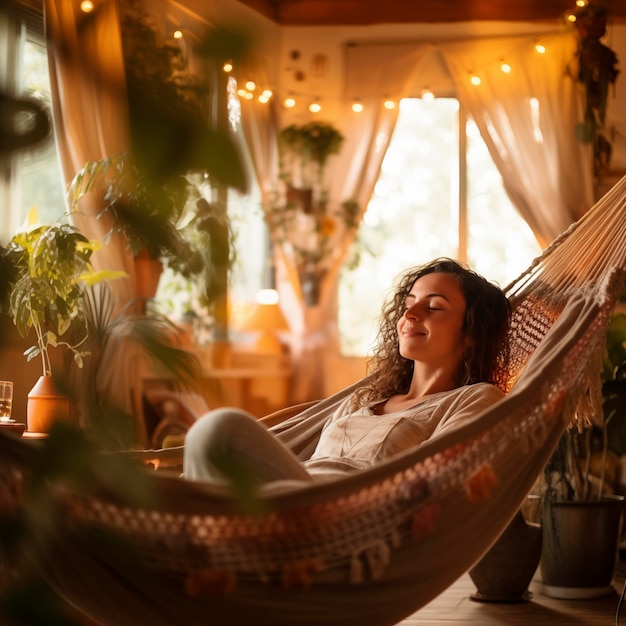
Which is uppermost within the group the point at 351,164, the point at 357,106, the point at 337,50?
the point at 337,50

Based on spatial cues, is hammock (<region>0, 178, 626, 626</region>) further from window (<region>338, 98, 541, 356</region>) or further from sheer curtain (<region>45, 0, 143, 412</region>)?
window (<region>338, 98, 541, 356</region>)

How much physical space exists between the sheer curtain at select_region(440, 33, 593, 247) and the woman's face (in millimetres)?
2560

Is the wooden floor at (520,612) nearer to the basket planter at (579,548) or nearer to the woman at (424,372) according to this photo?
the basket planter at (579,548)

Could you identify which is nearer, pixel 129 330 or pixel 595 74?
pixel 129 330

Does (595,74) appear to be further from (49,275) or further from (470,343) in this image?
(49,275)

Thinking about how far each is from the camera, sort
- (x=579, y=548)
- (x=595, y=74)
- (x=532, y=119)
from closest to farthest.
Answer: (x=579, y=548), (x=595, y=74), (x=532, y=119)

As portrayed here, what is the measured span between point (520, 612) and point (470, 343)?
796mm

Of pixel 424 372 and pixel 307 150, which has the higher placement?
pixel 307 150

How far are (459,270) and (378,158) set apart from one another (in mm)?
2620

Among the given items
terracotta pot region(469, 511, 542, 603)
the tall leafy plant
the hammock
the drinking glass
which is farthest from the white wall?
the hammock

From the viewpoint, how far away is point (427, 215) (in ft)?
15.3

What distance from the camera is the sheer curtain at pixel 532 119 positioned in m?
4.33

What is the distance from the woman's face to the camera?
6.22 feet

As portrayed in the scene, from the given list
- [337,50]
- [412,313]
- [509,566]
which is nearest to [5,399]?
[412,313]
